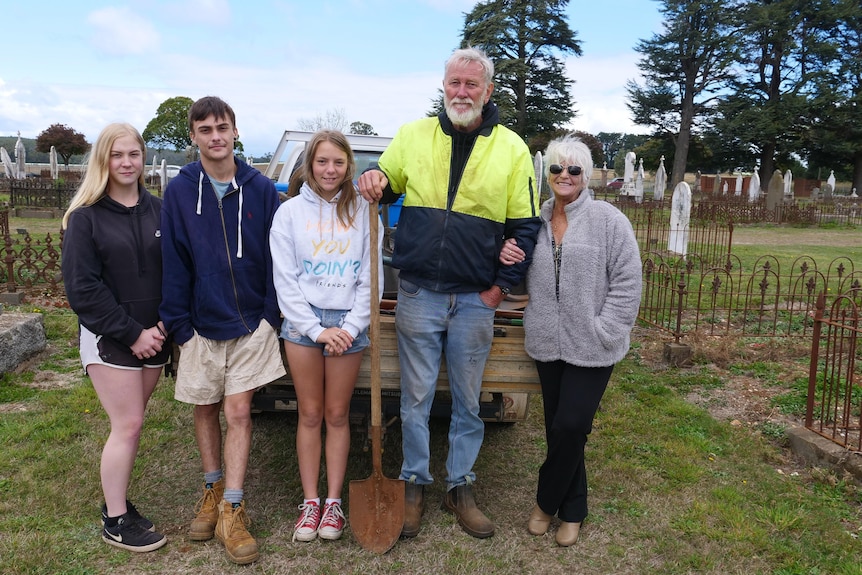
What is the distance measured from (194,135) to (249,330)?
0.91 meters

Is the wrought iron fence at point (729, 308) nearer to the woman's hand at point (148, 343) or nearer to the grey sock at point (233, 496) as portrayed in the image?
the grey sock at point (233, 496)

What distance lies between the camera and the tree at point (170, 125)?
4750cm

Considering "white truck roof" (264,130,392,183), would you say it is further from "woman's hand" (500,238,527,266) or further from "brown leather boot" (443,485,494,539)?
"brown leather boot" (443,485,494,539)

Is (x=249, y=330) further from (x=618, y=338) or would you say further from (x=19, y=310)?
(x=19, y=310)

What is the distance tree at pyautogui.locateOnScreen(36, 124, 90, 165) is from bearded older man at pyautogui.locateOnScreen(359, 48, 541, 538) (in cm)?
4933

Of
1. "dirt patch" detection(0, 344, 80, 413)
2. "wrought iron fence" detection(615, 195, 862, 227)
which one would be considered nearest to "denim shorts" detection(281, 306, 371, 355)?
"dirt patch" detection(0, 344, 80, 413)

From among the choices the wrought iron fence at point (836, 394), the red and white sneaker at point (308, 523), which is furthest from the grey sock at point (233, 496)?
the wrought iron fence at point (836, 394)

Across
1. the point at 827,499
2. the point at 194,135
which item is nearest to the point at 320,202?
the point at 194,135

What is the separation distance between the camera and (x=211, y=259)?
2.86m

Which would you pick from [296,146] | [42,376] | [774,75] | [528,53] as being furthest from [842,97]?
[42,376]

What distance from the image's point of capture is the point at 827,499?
3605mm

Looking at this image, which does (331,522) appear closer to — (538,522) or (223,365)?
(223,365)

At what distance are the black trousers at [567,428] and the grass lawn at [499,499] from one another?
0.19 meters

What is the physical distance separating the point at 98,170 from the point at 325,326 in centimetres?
121
